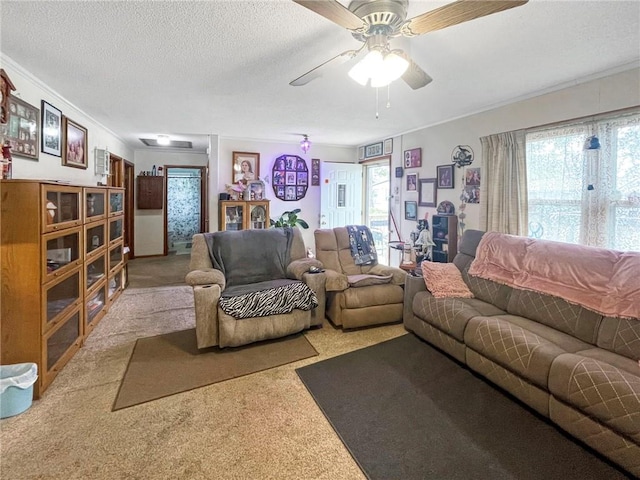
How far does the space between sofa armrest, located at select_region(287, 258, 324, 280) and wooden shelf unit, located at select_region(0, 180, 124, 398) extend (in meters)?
1.86

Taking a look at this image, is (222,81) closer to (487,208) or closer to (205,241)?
(205,241)

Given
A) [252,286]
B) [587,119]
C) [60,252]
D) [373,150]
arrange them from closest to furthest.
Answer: [60,252], [587,119], [252,286], [373,150]

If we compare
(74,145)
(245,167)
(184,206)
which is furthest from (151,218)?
(74,145)

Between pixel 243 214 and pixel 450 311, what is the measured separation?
3629 millimetres

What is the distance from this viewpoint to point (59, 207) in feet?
7.88

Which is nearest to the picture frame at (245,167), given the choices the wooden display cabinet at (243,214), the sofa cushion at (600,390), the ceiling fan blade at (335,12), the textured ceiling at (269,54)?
the wooden display cabinet at (243,214)

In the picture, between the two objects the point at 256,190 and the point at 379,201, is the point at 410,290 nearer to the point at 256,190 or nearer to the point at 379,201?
the point at 379,201

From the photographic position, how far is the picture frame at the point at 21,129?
238cm

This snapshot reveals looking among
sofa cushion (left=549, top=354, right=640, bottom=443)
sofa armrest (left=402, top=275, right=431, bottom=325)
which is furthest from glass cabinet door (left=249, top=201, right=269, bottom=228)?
sofa cushion (left=549, top=354, right=640, bottom=443)

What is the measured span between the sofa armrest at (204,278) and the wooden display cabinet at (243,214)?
91.8 inches

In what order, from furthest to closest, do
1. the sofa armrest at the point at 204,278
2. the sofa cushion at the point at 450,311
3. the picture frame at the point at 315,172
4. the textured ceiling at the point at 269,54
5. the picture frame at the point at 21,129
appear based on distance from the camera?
the picture frame at the point at 315,172
the sofa armrest at the point at 204,278
the sofa cushion at the point at 450,311
the picture frame at the point at 21,129
the textured ceiling at the point at 269,54

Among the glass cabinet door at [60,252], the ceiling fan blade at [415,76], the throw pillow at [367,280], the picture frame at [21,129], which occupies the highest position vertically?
the ceiling fan blade at [415,76]

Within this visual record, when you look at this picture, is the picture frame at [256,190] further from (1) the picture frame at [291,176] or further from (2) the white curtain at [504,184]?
(2) the white curtain at [504,184]

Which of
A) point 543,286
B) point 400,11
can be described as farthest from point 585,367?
point 400,11
